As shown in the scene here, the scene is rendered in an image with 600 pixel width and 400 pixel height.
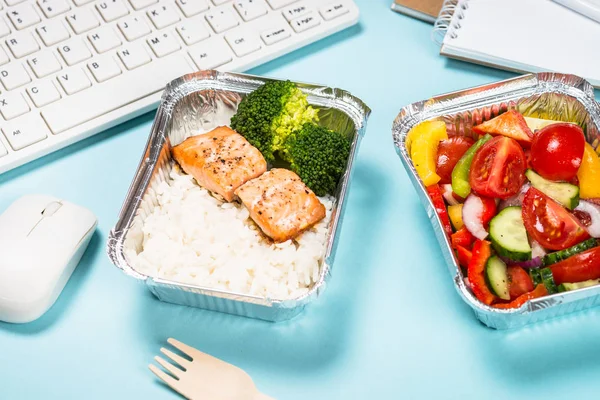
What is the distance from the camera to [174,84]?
1487 millimetres

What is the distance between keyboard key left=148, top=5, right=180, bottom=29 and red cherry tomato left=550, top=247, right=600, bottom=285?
101 centimetres

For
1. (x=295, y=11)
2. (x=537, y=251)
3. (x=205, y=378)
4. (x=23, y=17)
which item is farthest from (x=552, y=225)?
(x=23, y=17)

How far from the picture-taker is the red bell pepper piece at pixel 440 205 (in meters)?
1.32

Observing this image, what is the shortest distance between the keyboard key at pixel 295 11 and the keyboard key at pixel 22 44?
0.58m

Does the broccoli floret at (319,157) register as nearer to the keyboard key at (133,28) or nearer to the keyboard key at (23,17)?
the keyboard key at (133,28)

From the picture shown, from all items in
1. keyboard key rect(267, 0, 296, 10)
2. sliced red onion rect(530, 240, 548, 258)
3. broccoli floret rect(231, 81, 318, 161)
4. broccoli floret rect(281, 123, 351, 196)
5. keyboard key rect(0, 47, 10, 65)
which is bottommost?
sliced red onion rect(530, 240, 548, 258)

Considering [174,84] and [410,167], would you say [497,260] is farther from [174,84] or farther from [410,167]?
[174,84]

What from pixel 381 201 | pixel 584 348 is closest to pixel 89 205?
pixel 381 201

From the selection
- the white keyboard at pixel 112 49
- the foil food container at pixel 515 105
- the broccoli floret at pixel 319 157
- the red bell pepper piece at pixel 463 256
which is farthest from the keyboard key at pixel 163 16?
the red bell pepper piece at pixel 463 256

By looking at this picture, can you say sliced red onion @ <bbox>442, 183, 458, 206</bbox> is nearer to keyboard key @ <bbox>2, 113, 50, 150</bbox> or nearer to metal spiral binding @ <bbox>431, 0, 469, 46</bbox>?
metal spiral binding @ <bbox>431, 0, 469, 46</bbox>

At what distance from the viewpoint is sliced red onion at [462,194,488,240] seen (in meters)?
1.30

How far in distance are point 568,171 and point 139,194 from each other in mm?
819

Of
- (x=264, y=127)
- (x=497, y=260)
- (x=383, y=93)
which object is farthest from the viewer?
(x=383, y=93)

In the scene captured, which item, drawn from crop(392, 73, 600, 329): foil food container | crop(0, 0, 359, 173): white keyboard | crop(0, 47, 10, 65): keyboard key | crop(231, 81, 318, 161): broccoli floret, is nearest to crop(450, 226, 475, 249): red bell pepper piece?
crop(392, 73, 600, 329): foil food container
